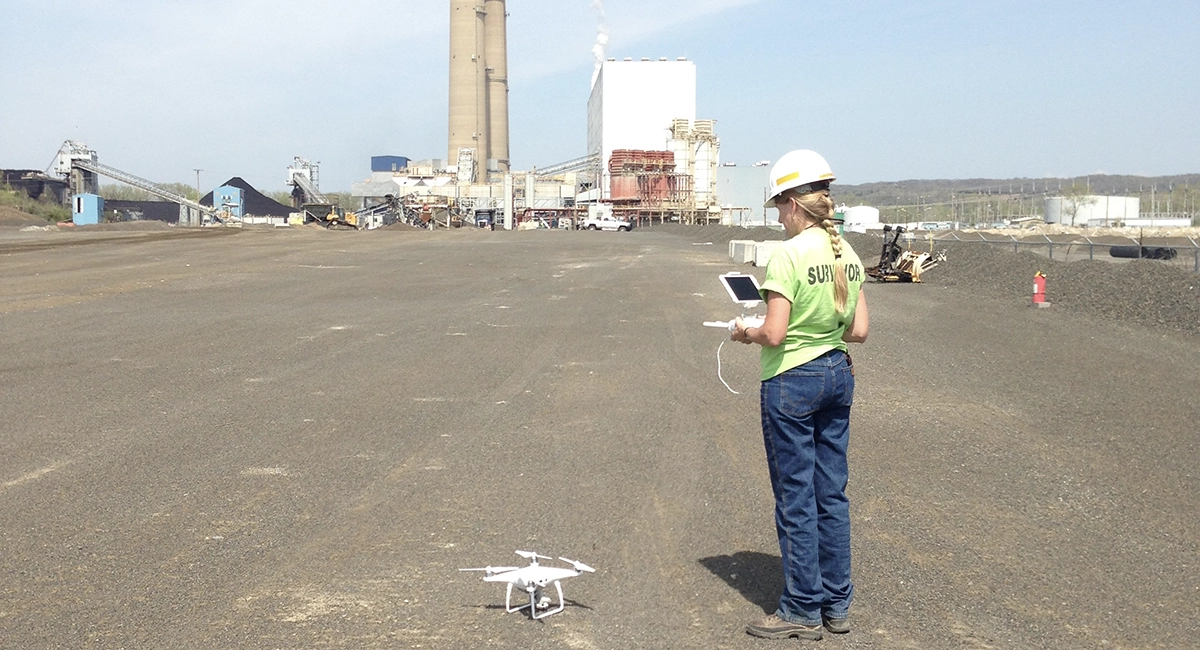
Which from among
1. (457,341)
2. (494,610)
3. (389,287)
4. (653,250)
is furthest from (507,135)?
(494,610)

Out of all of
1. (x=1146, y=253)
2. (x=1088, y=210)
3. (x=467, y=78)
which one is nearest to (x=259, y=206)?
(x=467, y=78)

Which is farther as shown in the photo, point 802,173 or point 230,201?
point 230,201

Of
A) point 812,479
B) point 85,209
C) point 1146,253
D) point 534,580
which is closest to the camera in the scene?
point 812,479

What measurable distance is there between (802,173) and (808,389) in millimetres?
896

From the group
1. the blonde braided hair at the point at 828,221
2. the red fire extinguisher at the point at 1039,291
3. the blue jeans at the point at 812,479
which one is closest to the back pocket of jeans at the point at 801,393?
the blue jeans at the point at 812,479

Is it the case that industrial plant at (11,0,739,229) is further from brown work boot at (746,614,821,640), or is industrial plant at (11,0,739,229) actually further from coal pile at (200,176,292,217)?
brown work boot at (746,614,821,640)

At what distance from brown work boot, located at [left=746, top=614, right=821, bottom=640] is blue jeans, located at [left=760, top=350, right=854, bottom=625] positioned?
3cm

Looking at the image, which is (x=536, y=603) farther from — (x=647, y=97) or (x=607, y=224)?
(x=647, y=97)

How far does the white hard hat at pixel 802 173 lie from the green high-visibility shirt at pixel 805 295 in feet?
0.64

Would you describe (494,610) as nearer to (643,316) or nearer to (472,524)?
(472,524)

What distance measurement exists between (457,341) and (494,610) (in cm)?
974

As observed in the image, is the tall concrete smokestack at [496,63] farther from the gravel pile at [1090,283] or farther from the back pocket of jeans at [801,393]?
the back pocket of jeans at [801,393]

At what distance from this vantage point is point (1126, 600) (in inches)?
203

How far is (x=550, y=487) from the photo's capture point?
7066 millimetres
